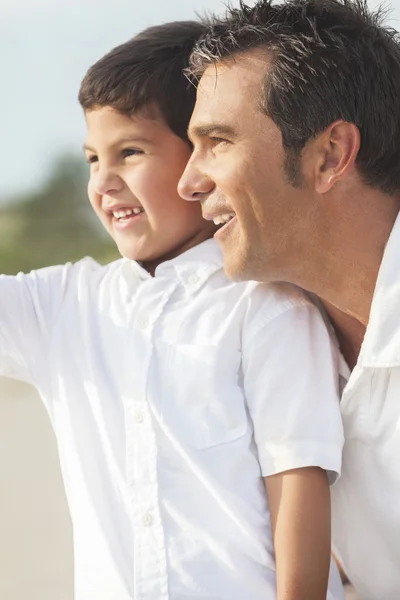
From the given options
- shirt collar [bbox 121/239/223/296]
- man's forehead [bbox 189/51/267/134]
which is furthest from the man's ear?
shirt collar [bbox 121/239/223/296]

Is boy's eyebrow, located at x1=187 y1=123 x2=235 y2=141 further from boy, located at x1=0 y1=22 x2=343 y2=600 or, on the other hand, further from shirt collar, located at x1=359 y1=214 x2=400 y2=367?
shirt collar, located at x1=359 y1=214 x2=400 y2=367

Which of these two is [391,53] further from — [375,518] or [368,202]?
[375,518]

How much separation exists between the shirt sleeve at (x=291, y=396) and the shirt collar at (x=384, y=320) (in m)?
0.09

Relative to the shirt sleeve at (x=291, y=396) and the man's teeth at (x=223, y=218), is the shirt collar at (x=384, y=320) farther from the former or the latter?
the man's teeth at (x=223, y=218)

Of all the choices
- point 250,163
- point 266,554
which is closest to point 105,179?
point 250,163

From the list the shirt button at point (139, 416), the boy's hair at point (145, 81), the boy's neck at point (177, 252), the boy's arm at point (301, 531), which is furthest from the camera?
the boy's neck at point (177, 252)

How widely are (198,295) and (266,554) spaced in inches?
22.3

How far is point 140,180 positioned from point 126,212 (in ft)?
0.31

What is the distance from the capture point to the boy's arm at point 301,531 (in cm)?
183

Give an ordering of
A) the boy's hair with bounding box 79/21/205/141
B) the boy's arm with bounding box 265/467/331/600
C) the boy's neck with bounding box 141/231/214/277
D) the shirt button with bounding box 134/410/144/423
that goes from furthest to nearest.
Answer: the boy's neck with bounding box 141/231/214/277 → the boy's hair with bounding box 79/21/205/141 → the shirt button with bounding box 134/410/144/423 → the boy's arm with bounding box 265/467/331/600

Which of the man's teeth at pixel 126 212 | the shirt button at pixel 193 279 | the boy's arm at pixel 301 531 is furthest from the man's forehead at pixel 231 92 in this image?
the boy's arm at pixel 301 531

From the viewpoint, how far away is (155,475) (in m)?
1.91

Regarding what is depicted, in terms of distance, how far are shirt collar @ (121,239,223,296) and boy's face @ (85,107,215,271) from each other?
4 centimetres

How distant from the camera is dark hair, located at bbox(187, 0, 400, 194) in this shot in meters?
1.99
